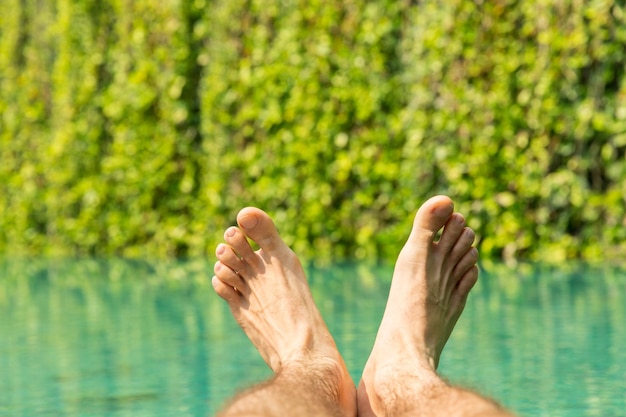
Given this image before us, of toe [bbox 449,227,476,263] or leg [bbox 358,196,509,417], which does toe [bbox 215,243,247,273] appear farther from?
toe [bbox 449,227,476,263]

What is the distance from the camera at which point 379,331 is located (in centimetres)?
241

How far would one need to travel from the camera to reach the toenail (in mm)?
2580

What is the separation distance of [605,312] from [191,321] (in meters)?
1.62

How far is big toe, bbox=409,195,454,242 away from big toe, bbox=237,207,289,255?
360mm

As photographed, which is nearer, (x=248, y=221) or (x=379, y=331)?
(x=379, y=331)

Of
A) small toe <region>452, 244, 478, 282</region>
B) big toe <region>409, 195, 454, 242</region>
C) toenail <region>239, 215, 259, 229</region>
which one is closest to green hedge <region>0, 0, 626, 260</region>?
small toe <region>452, 244, 478, 282</region>

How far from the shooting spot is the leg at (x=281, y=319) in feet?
6.08

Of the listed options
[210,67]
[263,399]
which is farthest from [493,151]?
[263,399]

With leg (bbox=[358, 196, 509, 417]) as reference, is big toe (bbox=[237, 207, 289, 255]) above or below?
above

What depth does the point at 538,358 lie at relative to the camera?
10.3 feet

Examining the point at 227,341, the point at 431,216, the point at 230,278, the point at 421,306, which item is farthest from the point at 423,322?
the point at 227,341

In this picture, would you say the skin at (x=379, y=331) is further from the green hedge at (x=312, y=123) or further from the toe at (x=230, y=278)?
the green hedge at (x=312, y=123)

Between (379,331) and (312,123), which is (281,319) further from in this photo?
(312,123)

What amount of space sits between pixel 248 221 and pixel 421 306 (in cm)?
48
